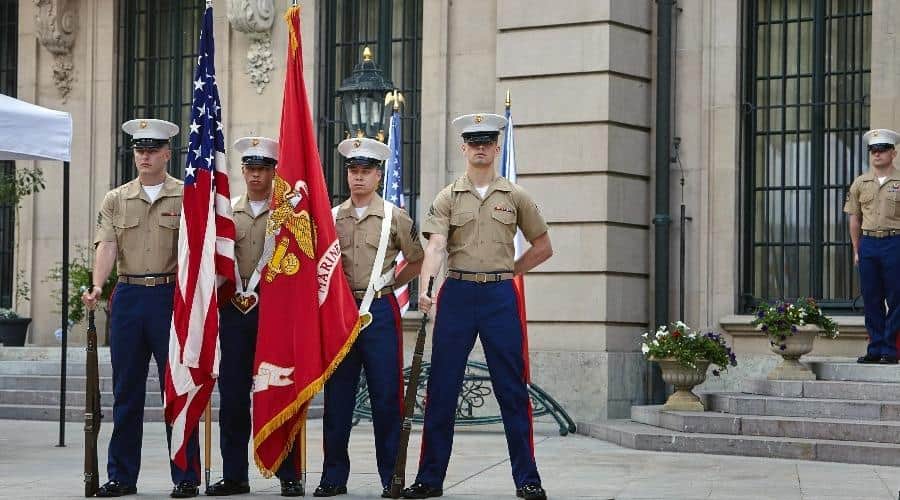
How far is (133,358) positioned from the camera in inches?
408

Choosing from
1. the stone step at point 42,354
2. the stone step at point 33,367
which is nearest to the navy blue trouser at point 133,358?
the stone step at point 33,367

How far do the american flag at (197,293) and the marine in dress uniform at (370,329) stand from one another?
76 cm

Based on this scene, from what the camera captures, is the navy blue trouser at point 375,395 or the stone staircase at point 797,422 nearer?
the navy blue trouser at point 375,395

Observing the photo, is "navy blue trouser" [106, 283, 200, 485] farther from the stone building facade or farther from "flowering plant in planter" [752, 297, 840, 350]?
the stone building facade

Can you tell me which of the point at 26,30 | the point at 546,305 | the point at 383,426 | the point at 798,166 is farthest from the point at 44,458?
the point at 26,30

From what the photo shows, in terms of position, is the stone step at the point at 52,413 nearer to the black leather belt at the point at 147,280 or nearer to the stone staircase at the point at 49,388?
the stone staircase at the point at 49,388

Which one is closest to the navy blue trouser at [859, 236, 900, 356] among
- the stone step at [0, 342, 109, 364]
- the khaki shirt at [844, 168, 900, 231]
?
the khaki shirt at [844, 168, 900, 231]

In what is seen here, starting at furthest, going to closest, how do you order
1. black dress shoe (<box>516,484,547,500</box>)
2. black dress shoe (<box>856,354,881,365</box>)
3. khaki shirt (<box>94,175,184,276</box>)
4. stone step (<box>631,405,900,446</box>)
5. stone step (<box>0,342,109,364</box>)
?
stone step (<box>0,342,109,364</box>) < black dress shoe (<box>856,354,881,365</box>) < stone step (<box>631,405,900,446</box>) < khaki shirt (<box>94,175,184,276</box>) < black dress shoe (<box>516,484,547,500</box>)

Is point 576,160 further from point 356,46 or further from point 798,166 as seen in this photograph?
point 356,46

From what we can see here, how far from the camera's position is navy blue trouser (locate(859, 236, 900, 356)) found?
14.8 metres

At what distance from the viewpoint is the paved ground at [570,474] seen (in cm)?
1072

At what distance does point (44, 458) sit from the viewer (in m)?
13.2

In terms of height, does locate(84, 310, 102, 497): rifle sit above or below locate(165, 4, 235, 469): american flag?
below

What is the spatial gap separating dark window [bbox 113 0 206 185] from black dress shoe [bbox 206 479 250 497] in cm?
1081
